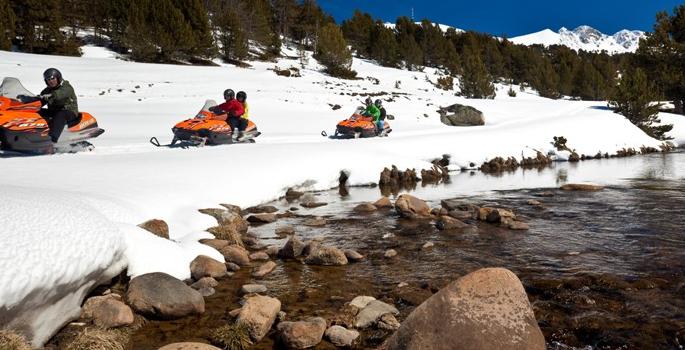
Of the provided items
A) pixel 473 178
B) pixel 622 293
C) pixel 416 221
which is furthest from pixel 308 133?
pixel 622 293

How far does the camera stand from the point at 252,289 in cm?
623

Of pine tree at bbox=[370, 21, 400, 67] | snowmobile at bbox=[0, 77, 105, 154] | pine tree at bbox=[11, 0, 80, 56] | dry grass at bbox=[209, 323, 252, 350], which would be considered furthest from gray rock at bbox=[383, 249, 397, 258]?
pine tree at bbox=[370, 21, 400, 67]

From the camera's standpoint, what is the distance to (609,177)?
1862cm

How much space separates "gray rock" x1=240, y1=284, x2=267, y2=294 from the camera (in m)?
6.19

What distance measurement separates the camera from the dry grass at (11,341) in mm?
3571

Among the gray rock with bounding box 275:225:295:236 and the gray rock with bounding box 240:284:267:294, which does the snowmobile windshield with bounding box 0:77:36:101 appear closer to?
the gray rock with bounding box 275:225:295:236

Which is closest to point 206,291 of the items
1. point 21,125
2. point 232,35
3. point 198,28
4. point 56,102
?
point 21,125

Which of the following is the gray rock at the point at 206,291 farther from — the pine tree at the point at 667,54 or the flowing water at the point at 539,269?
the pine tree at the point at 667,54

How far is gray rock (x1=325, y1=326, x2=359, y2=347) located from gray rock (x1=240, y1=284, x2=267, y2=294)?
160cm

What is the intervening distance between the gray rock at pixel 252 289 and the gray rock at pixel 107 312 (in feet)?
4.84

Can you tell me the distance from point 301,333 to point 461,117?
34.1 metres

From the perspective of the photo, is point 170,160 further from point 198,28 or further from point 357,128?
point 198,28

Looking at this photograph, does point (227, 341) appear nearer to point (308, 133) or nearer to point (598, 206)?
point (598, 206)

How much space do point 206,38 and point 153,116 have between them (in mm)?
36720
